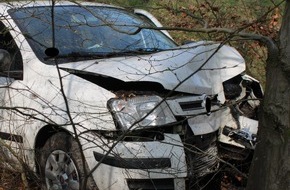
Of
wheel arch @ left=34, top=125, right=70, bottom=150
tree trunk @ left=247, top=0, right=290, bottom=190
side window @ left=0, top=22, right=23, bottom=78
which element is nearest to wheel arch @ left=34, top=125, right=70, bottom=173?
wheel arch @ left=34, top=125, right=70, bottom=150

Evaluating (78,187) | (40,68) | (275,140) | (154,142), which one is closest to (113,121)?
(154,142)

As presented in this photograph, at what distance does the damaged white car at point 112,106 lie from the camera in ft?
11.0

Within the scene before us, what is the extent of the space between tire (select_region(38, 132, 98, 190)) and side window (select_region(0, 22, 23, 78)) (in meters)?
0.76

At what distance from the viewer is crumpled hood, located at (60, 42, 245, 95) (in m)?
3.56

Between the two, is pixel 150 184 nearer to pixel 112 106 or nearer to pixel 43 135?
pixel 112 106

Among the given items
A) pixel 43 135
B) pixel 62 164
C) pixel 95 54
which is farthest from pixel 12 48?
pixel 62 164

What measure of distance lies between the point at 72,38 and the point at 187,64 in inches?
44.8

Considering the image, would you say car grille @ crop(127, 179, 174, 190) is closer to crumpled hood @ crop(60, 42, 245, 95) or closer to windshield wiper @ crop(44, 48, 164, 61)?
crumpled hood @ crop(60, 42, 245, 95)

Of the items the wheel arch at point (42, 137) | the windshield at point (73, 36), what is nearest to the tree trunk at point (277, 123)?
the windshield at point (73, 36)

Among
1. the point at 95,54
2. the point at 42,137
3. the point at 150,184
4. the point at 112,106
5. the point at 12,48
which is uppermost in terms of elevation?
the point at 12,48

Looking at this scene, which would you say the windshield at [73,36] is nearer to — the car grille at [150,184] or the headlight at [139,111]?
the headlight at [139,111]

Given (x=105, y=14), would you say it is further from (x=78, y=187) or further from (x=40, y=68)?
(x=78, y=187)

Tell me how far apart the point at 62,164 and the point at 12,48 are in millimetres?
1186

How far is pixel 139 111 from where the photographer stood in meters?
3.46
